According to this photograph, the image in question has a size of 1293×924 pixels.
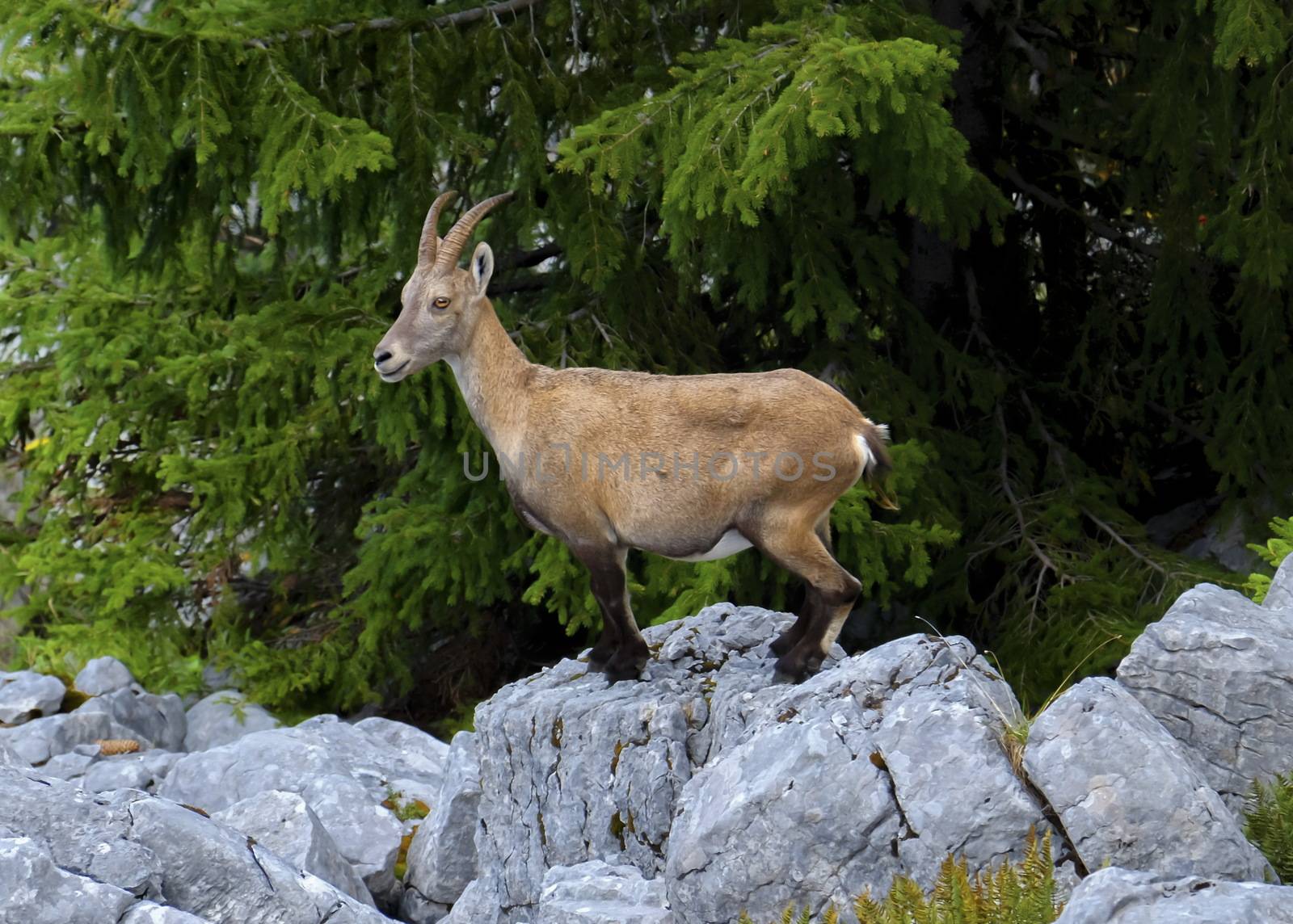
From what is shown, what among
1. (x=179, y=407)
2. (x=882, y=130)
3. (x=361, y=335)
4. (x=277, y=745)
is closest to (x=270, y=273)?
(x=179, y=407)

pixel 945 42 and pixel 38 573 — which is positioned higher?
pixel 945 42

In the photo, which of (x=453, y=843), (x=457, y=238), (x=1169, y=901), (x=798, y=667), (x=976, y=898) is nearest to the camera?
(x=1169, y=901)

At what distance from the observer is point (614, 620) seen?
7020 millimetres

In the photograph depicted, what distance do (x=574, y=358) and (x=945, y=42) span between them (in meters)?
3.34

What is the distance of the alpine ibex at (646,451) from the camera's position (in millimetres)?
6469

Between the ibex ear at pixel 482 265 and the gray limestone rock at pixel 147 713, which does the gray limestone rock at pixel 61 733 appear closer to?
the gray limestone rock at pixel 147 713

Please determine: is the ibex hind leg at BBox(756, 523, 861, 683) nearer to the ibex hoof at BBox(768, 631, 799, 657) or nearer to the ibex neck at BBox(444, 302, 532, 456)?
the ibex hoof at BBox(768, 631, 799, 657)

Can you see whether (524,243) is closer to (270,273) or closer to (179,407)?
(270,273)

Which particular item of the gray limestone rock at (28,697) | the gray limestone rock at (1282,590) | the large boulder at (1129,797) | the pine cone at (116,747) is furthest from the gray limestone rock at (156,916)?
the gray limestone rock at (28,697)

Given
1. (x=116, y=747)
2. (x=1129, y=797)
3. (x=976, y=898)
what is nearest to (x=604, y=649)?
(x=976, y=898)

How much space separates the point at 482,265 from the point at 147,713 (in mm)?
6662

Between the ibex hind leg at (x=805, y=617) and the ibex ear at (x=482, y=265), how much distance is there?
6.59ft

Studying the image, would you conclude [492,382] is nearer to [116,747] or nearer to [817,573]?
[817,573]

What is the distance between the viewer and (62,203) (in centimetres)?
1070
